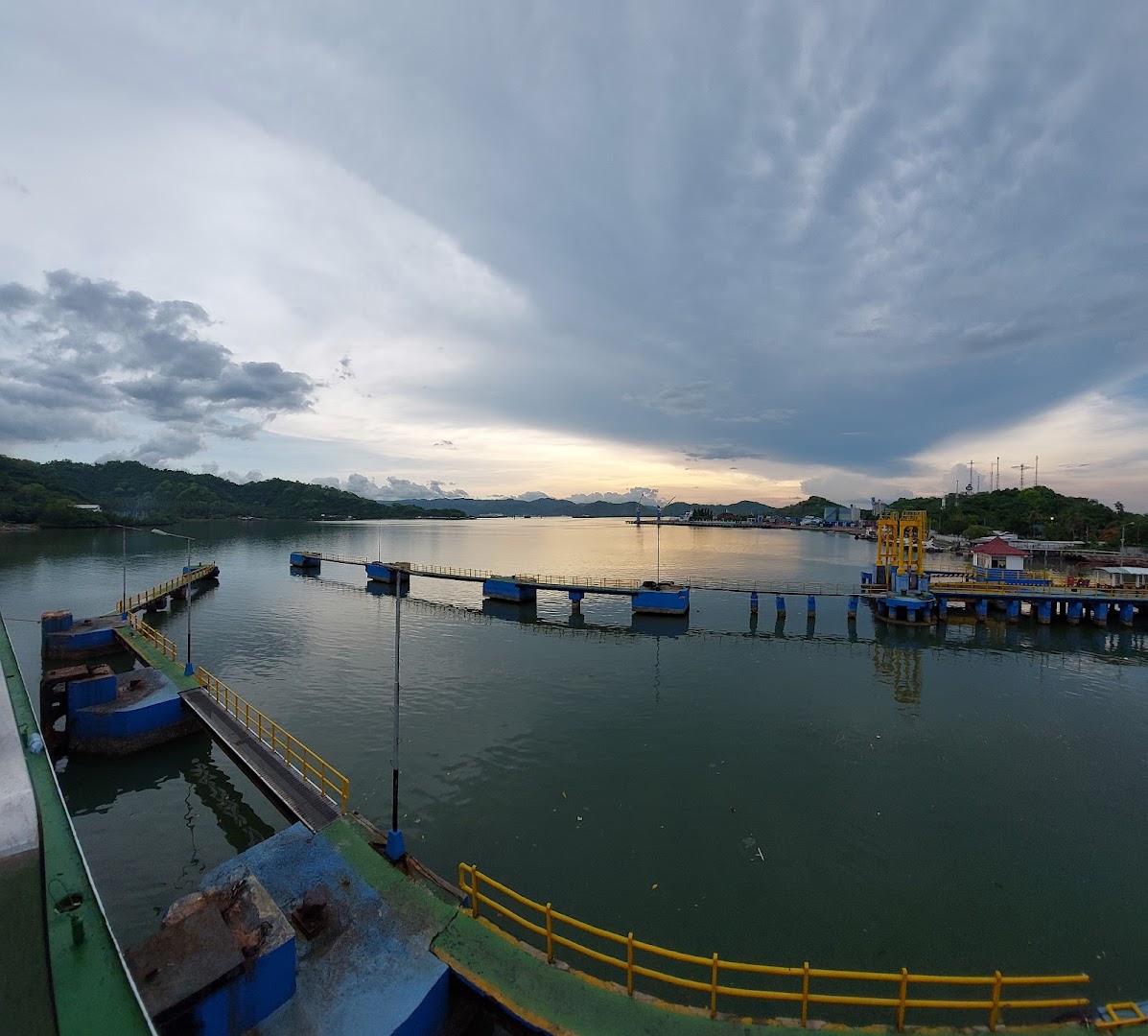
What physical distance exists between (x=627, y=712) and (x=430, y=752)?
10.6 meters

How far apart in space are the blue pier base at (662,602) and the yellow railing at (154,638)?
129 ft

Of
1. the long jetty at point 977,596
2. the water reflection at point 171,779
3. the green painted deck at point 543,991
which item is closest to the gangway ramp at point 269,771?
the water reflection at point 171,779

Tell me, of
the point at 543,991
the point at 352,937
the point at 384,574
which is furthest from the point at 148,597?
the point at 543,991

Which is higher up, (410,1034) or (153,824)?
(410,1034)

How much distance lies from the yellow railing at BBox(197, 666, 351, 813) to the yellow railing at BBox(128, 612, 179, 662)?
764 centimetres

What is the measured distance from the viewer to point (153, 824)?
722 inches

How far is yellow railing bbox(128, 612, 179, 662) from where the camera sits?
3258 centimetres

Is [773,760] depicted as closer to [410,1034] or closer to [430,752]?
[430,752]

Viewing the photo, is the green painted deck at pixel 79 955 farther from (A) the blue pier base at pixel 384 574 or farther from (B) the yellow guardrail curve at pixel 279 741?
(A) the blue pier base at pixel 384 574

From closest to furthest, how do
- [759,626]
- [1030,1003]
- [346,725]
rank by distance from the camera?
[1030,1003] → [346,725] → [759,626]

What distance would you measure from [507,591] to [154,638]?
34012mm

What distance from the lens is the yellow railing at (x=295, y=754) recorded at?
53.6ft

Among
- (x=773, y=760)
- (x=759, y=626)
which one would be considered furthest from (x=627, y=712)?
A: (x=759, y=626)

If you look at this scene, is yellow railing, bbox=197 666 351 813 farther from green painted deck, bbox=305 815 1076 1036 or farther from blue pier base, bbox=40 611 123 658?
blue pier base, bbox=40 611 123 658
